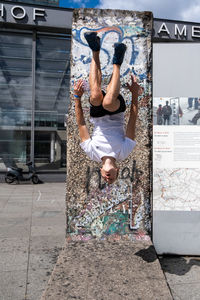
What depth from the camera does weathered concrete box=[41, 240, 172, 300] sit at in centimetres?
249

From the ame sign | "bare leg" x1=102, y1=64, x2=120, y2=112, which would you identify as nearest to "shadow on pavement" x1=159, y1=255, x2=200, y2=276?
"bare leg" x1=102, y1=64, x2=120, y2=112

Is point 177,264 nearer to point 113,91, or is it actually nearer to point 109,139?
point 109,139

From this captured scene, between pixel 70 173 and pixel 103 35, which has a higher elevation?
pixel 103 35

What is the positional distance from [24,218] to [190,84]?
4651 mm

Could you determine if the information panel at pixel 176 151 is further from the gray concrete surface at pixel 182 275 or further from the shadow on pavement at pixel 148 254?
the shadow on pavement at pixel 148 254

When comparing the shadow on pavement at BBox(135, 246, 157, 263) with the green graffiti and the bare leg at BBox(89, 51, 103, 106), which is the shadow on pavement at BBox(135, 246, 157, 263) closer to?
the green graffiti

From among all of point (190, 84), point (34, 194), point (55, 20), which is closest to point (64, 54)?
point (55, 20)

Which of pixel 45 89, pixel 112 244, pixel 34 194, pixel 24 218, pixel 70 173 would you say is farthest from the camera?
pixel 45 89

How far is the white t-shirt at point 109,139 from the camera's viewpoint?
252cm

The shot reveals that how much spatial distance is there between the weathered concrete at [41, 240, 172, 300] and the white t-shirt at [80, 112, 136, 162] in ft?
4.14

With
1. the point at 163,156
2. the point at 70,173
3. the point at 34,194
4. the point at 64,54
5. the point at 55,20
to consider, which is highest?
the point at 55,20

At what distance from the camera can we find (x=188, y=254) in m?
4.05

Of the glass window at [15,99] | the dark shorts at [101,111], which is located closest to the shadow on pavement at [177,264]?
the dark shorts at [101,111]

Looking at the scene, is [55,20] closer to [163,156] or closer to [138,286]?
[163,156]
